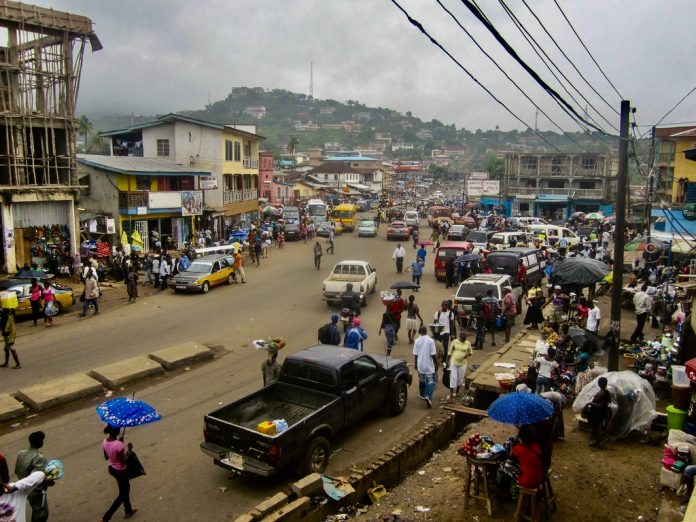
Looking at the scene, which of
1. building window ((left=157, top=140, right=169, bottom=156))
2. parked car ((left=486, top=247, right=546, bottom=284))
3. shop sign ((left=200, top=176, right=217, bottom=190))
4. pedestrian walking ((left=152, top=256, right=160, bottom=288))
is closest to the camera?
parked car ((left=486, top=247, right=546, bottom=284))

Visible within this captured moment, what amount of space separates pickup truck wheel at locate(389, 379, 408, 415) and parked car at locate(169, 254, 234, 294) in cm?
1358

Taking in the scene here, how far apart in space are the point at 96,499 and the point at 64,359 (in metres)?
7.51

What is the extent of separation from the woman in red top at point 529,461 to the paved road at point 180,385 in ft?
10.5

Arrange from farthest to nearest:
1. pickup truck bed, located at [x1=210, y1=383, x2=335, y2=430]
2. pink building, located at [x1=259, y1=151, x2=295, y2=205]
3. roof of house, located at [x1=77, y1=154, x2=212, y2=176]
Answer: pink building, located at [x1=259, y1=151, x2=295, y2=205] < roof of house, located at [x1=77, y1=154, x2=212, y2=176] < pickup truck bed, located at [x1=210, y1=383, x2=335, y2=430]

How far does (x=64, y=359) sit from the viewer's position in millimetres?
14336

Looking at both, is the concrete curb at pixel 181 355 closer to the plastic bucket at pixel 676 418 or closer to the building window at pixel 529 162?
the plastic bucket at pixel 676 418

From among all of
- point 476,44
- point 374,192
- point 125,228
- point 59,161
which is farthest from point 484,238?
point 374,192

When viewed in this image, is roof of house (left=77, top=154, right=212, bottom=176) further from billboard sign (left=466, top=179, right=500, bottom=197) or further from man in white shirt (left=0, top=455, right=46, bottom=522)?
billboard sign (left=466, top=179, right=500, bottom=197)

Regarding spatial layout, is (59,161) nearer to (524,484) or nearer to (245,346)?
(245,346)

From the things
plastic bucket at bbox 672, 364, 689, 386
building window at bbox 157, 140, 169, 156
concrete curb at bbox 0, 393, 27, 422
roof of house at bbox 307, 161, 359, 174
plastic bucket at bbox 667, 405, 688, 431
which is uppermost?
roof of house at bbox 307, 161, 359, 174

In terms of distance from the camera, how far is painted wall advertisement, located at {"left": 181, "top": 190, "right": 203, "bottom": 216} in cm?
3255

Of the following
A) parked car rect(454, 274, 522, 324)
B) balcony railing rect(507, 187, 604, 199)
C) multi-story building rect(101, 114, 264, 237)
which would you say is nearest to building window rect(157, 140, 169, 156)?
multi-story building rect(101, 114, 264, 237)

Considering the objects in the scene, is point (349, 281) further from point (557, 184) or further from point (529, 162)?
point (529, 162)

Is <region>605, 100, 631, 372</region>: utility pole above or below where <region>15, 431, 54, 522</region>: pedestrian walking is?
above
